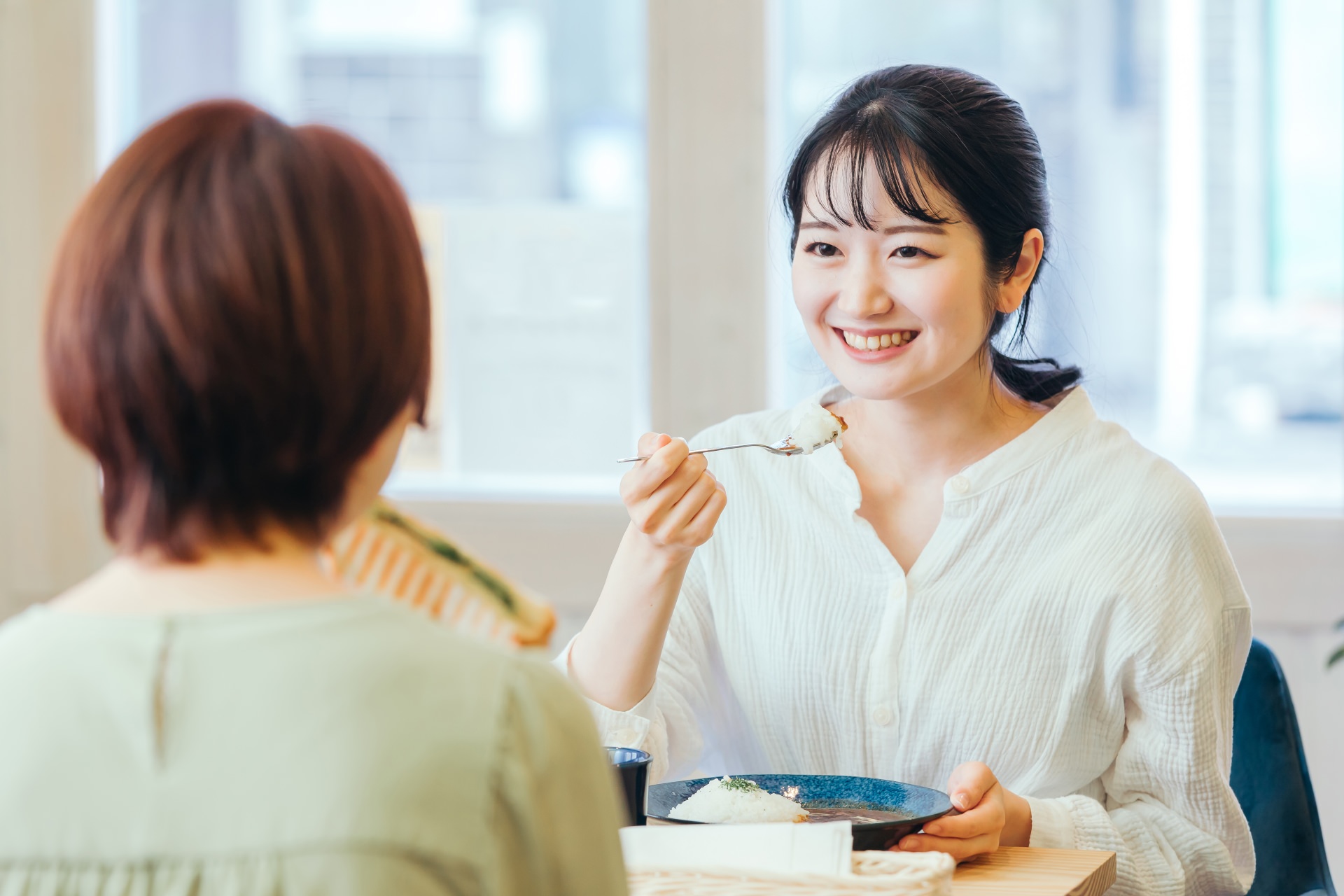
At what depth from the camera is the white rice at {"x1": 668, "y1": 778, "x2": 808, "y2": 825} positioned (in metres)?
1.03

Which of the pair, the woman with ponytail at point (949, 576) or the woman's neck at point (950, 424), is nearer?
the woman with ponytail at point (949, 576)

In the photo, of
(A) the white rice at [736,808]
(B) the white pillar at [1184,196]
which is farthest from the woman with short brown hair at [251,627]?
(B) the white pillar at [1184,196]

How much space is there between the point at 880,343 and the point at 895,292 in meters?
0.06

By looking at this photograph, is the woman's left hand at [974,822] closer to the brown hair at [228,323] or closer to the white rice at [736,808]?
the white rice at [736,808]

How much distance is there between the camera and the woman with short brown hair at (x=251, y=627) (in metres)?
0.56

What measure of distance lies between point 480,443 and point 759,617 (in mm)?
1328

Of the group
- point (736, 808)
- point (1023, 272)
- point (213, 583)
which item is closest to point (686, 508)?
point (736, 808)

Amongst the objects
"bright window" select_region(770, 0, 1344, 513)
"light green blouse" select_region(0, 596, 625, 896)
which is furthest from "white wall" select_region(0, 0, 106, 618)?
"light green blouse" select_region(0, 596, 625, 896)

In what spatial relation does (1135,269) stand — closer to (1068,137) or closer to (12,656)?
(1068,137)

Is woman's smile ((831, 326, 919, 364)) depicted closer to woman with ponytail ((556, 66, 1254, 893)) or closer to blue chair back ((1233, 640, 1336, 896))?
woman with ponytail ((556, 66, 1254, 893))

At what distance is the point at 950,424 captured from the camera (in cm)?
150

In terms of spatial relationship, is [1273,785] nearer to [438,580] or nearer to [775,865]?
[775,865]

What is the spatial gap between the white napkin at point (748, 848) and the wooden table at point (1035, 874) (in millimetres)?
146

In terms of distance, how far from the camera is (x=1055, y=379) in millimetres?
1541
